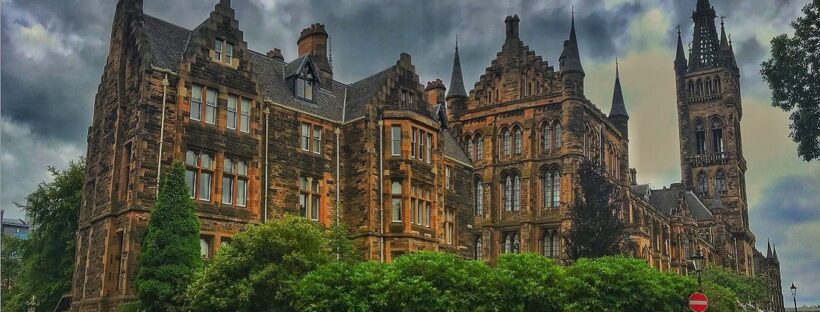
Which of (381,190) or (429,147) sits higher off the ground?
(429,147)

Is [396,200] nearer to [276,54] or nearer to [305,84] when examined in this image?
[305,84]

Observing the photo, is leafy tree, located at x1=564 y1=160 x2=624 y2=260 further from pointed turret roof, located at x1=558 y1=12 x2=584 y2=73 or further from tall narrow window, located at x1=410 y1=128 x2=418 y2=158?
pointed turret roof, located at x1=558 y1=12 x2=584 y2=73

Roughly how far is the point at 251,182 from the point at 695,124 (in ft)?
342

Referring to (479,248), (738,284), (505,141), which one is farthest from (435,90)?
(738,284)

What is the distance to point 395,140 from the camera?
42656 mm

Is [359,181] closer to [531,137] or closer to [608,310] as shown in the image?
[608,310]

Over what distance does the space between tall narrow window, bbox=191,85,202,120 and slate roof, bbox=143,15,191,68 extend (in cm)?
133

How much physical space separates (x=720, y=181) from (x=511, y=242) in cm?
6974

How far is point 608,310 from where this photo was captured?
30750 mm

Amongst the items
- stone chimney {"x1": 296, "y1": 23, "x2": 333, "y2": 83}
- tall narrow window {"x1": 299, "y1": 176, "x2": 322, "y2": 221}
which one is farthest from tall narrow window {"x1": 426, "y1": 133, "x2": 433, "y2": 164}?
stone chimney {"x1": 296, "y1": 23, "x2": 333, "y2": 83}

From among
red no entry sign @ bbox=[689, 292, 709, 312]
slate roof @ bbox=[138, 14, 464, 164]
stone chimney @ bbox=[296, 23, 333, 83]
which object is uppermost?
stone chimney @ bbox=[296, 23, 333, 83]

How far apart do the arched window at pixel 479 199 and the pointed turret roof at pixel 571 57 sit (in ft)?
38.6

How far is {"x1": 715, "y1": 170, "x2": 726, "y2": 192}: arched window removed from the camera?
406ft

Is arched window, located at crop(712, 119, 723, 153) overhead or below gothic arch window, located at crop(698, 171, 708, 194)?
overhead
